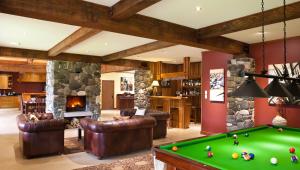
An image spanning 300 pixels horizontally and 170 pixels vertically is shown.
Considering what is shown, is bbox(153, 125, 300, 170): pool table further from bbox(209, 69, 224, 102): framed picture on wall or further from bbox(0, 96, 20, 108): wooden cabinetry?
bbox(0, 96, 20, 108): wooden cabinetry

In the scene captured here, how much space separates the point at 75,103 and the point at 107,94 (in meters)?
7.10

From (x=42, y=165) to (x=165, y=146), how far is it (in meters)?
3.06

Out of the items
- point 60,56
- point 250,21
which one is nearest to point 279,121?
point 250,21

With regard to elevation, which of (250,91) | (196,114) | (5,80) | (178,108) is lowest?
(196,114)

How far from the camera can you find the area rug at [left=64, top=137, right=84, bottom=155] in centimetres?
556

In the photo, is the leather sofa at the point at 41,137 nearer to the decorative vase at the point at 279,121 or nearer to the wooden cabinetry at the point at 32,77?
the decorative vase at the point at 279,121

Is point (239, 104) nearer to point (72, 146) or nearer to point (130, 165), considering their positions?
point (130, 165)

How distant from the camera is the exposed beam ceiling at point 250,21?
3.56m

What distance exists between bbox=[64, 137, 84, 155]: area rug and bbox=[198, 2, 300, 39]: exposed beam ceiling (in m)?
3.99

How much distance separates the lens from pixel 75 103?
9102 millimetres

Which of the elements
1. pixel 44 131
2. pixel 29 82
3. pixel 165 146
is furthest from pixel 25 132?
pixel 29 82

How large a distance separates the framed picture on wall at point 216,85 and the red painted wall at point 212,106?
0.45 ft

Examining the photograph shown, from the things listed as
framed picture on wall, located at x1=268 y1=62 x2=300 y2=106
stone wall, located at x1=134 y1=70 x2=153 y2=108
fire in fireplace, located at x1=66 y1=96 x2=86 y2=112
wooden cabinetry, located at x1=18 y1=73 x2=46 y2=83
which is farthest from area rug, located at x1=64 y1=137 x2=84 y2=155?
wooden cabinetry, located at x1=18 y1=73 x2=46 y2=83

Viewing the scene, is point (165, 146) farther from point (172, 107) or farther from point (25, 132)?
point (172, 107)
